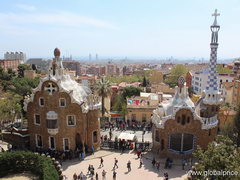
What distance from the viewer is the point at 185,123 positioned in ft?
90.3

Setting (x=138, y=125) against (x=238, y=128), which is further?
(x=138, y=125)

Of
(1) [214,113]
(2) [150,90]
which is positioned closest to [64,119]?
(1) [214,113]

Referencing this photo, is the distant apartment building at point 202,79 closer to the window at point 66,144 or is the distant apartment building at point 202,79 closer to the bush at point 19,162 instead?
the window at point 66,144

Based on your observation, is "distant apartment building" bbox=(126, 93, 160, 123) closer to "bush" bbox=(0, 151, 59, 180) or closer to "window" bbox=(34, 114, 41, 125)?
"window" bbox=(34, 114, 41, 125)


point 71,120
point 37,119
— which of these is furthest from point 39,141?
point 71,120

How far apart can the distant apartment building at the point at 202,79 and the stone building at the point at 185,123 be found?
51005mm

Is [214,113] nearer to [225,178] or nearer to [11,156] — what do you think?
[225,178]

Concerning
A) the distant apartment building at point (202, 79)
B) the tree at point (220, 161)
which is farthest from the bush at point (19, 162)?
the distant apartment building at point (202, 79)

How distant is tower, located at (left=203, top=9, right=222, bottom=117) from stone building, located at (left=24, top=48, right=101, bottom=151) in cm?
1399

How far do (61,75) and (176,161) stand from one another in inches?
677

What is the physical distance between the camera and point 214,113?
97.9 ft

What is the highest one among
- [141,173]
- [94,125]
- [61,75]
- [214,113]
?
[61,75]

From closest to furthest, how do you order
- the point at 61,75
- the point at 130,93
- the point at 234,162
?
the point at 234,162 < the point at 61,75 < the point at 130,93

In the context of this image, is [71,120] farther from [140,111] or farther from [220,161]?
[220,161]
